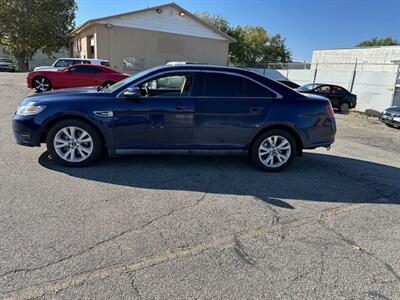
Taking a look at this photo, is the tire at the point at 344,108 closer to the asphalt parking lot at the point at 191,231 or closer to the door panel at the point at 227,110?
the asphalt parking lot at the point at 191,231

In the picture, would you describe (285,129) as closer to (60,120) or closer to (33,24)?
(60,120)

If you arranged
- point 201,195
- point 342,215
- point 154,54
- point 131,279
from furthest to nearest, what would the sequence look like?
1. point 154,54
2. point 201,195
3. point 342,215
4. point 131,279

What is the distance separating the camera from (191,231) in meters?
3.58

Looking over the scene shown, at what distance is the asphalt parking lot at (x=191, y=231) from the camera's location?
2.74 meters

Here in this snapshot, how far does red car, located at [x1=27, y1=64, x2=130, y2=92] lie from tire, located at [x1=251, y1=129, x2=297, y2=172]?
33.4ft

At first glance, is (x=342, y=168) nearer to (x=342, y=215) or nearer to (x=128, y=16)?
(x=342, y=215)

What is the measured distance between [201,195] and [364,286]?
7.30 feet

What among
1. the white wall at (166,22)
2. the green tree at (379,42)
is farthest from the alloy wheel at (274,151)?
the green tree at (379,42)

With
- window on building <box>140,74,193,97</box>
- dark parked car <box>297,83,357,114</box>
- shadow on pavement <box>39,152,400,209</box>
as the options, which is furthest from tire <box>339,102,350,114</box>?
window on building <box>140,74,193,97</box>

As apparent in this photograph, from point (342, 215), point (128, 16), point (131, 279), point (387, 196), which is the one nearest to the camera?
point (131, 279)

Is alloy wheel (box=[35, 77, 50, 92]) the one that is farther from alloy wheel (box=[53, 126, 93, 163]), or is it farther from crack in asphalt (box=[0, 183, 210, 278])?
crack in asphalt (box=[0, 183, 210, 278])

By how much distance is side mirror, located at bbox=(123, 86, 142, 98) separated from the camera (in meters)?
5.09

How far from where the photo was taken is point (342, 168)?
6270 millimetres

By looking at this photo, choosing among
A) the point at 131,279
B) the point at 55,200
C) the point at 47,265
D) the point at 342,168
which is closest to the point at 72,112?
the point at 55,200
